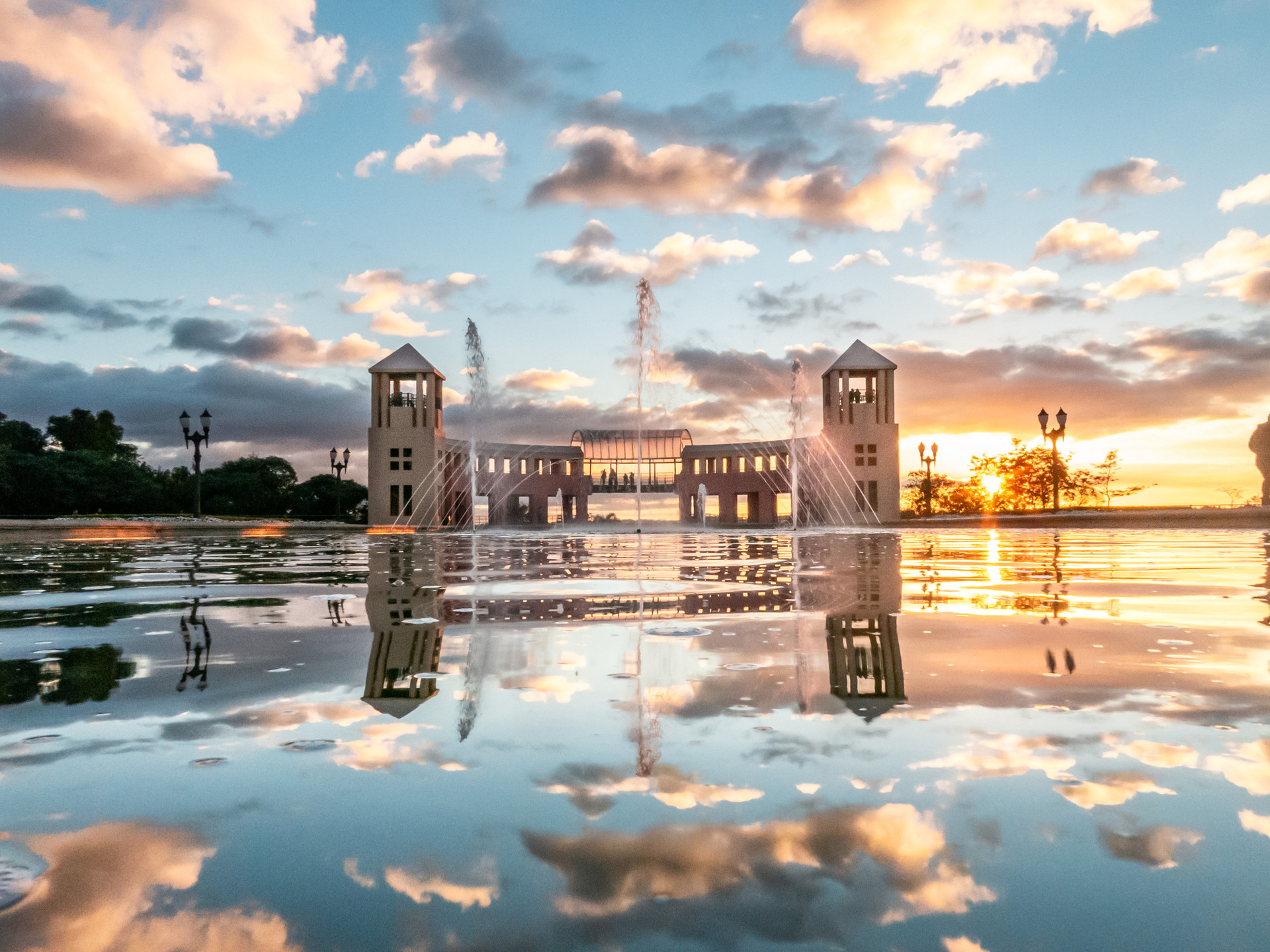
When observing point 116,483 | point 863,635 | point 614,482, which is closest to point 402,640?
point 863,635

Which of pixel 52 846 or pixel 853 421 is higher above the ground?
pixel 853 421

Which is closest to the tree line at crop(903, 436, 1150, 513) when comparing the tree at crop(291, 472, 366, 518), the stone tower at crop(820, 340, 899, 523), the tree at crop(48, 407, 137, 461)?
the stone tower at crop(820, 340, 899, 523)

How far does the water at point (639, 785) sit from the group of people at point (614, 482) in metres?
60.0

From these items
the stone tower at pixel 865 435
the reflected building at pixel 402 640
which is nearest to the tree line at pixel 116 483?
the stone tower at pixel 865 435

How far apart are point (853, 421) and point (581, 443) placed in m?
24.4

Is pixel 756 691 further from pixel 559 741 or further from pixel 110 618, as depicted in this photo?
pixel 110 618

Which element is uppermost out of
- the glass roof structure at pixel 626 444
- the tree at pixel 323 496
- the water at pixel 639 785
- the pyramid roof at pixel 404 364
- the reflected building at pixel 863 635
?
the pyramid roof at pixel 404 364

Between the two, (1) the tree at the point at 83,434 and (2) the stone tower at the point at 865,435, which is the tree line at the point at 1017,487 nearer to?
(2) the stone tower at the point at 865,435

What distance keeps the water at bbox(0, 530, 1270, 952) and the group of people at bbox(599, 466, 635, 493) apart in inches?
2362

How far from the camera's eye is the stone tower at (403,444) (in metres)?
47.8

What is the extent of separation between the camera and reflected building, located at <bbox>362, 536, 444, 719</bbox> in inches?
170

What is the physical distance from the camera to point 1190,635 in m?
6.22

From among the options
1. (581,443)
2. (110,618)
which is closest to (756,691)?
(110,618)

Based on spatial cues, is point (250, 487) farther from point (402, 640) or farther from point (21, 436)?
→ point (402, 640)
